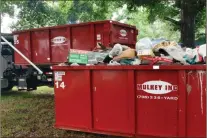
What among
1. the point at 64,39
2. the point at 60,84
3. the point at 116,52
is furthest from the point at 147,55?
the point at 64,39

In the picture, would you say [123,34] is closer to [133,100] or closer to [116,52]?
[116,52]

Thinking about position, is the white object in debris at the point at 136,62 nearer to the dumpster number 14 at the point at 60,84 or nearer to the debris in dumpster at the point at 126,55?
the debris in dumpster at the point at 126,55

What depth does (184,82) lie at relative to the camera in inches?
187

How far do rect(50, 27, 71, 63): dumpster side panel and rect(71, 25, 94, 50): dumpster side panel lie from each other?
0.19 meters

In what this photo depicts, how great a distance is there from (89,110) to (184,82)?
1748 mm

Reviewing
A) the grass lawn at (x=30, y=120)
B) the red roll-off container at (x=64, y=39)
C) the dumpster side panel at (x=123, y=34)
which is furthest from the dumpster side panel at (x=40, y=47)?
the dumpster side panel at (x=123, y=34)

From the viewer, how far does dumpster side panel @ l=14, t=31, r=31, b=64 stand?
435 inches

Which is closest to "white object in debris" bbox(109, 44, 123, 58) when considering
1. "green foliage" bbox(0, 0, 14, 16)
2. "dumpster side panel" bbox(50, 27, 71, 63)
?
"dumpster side panel" bbox(50, 27, 71, 63)

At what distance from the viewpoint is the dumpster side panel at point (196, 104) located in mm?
4668

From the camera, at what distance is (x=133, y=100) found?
17.0ft

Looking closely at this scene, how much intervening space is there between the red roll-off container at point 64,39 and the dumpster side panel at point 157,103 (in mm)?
4221

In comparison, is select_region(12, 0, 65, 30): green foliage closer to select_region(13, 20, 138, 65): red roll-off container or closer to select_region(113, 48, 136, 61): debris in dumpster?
select_region(13, 20, 138, 65): red roll-off container

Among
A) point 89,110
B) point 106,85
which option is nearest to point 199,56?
point 106,85

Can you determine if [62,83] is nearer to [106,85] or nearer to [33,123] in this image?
[106,85]
